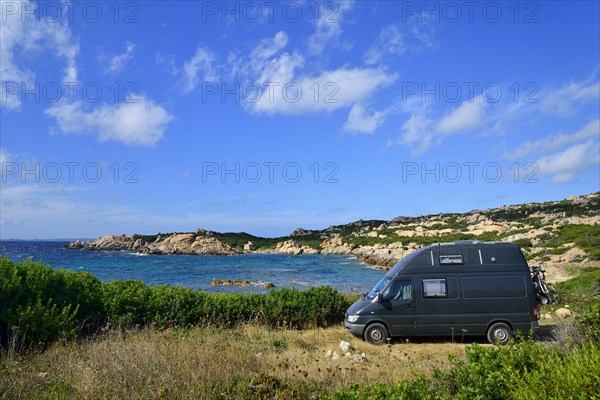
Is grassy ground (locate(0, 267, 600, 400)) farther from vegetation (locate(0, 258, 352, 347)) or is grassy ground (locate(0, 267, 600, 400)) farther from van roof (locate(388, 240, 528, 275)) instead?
van roof (locate(388, 240, 528, 275))

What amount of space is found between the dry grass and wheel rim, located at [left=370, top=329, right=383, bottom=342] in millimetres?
2378

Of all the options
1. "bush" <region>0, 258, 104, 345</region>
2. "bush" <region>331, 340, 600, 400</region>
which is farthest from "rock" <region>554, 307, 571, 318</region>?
"bush" <region>0, 258, 104, 345</region>

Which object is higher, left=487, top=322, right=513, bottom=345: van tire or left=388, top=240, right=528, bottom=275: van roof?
left=388, top=240, right=528, bottom=275: van roof

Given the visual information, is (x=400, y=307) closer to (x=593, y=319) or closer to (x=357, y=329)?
(x=357, y=329)

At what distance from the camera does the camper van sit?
11758 millimetres

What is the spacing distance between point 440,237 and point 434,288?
182 ft

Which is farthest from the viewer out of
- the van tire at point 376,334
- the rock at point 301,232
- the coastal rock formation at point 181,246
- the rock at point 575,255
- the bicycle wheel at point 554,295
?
the rock at point 301,232

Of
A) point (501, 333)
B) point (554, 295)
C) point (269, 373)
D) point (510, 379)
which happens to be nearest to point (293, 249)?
point (554, 295)

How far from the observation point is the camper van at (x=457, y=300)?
38.6 ft

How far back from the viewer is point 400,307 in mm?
11977

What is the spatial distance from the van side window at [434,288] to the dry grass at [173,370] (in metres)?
2.73

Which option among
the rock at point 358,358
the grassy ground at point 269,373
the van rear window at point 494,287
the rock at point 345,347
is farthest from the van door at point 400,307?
the rock at point 358,358

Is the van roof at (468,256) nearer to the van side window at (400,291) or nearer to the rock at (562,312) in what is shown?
the van side window at (400,291)

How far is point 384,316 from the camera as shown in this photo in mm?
11969
